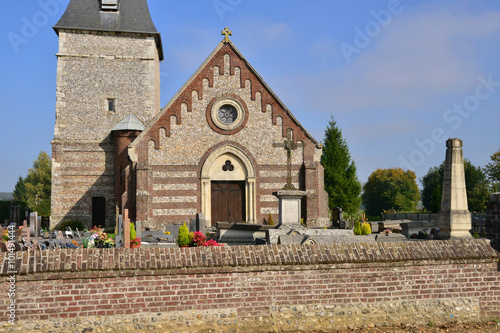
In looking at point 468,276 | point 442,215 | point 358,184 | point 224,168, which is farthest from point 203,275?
point 358,184

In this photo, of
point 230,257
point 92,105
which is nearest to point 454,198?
point 230,257

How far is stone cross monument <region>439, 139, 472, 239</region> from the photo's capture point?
30.0 feet

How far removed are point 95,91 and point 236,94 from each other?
9904 millimetres

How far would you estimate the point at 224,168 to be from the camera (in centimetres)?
2436

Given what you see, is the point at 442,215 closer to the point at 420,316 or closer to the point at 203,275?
the point at 420,316

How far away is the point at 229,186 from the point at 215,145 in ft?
7.66

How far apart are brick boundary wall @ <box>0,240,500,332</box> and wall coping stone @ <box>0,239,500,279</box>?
0.02 metres

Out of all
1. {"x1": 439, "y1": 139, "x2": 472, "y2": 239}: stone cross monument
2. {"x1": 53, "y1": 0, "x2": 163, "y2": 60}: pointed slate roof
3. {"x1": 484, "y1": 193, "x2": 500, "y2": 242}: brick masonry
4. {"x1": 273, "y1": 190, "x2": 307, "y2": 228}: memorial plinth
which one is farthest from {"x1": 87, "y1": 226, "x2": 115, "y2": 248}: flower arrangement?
{"x1": 53, "y1": 0, "x2": 163, "y2": 60}: pointed slate roof

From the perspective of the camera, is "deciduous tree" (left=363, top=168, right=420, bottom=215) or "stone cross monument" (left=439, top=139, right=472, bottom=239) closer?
"stone cross monument" (left=439, top=139, right=472, bottom=239)

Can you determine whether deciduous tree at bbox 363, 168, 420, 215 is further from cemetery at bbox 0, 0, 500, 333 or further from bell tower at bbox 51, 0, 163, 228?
bell tower at bbox 51, 0, 163, 228

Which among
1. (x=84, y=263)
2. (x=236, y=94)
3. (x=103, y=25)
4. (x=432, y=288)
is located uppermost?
(x=103, y=25)

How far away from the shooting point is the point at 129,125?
1074 inches

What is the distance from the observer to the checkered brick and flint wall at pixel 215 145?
23.4 metres

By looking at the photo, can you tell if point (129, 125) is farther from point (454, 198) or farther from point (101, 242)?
point (454, 198)
